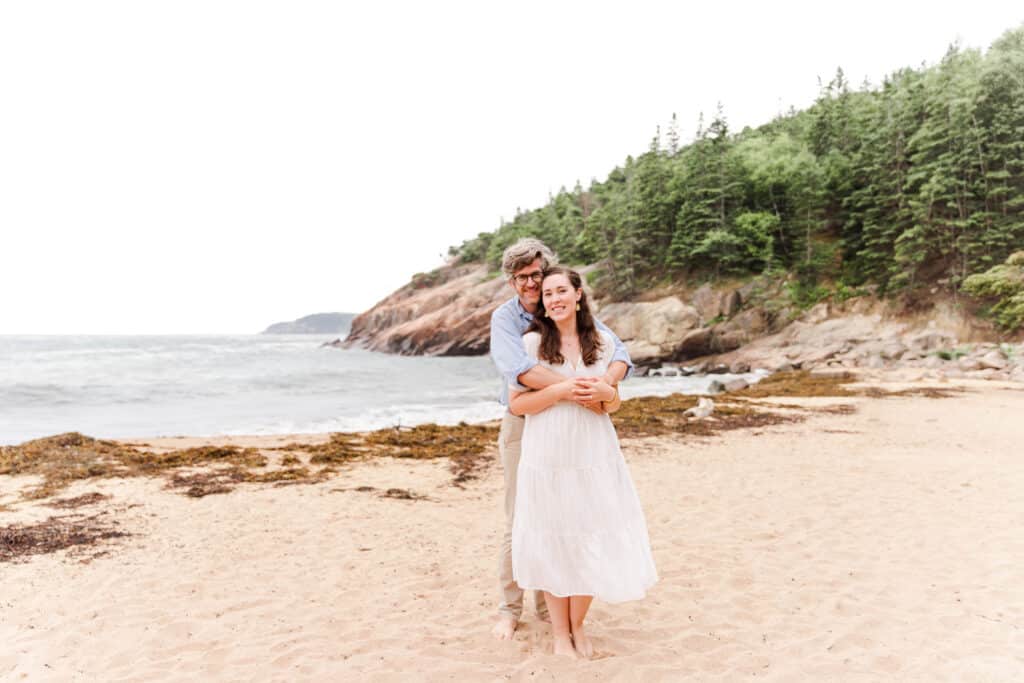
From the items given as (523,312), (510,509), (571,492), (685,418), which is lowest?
(685,418)

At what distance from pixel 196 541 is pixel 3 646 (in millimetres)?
2209

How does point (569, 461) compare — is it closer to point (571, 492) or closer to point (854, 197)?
point (571, 492)

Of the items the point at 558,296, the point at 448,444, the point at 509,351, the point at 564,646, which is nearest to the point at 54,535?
the point at 564,646

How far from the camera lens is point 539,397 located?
2.98 meters

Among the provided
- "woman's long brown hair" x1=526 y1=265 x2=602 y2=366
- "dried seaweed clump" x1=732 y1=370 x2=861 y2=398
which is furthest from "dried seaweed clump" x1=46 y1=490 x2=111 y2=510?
"dried seaweed clump" x1=732 y1=370 x2=861 y2=398

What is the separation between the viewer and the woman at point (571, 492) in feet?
9.96

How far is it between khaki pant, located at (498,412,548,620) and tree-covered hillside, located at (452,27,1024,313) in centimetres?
3274

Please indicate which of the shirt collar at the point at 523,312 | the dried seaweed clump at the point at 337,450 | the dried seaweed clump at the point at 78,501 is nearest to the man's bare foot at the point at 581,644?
the shirt collar at the point at 523,312

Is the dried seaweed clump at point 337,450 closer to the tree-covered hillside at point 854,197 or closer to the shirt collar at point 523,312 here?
the shirt collar at point 523,312

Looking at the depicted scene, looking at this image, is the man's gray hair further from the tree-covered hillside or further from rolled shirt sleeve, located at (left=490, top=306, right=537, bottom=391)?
the tree-covered hillside

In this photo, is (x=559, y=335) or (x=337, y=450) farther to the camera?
(x=337, y=450)

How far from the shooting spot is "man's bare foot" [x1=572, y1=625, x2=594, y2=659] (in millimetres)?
3426

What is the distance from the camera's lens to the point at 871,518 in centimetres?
629

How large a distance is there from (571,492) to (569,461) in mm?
171
